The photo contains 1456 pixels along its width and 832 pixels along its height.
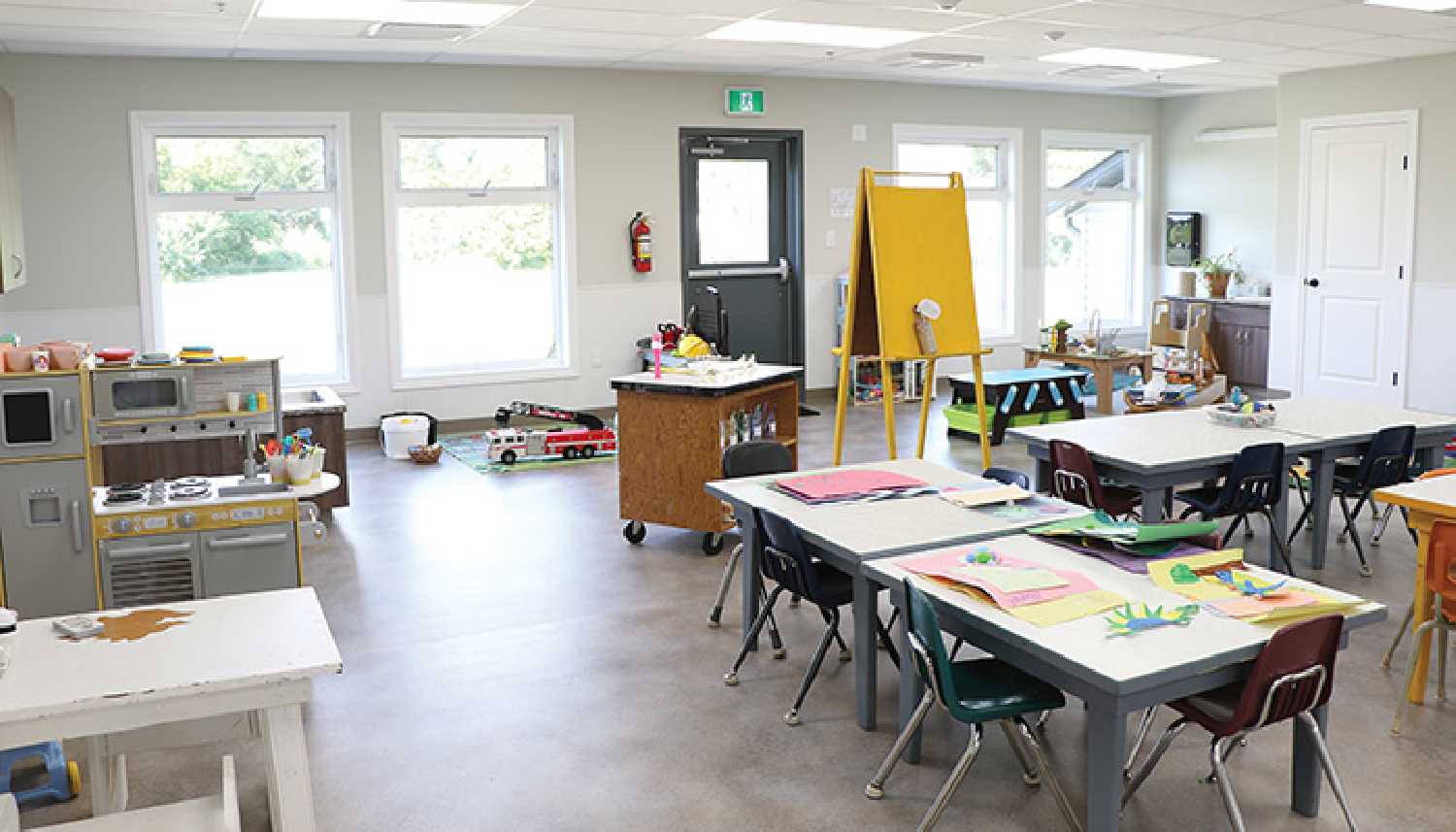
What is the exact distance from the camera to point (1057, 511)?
4562 mm

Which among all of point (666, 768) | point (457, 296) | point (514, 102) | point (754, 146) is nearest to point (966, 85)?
point (754, 146)

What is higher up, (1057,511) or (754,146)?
(754,146)

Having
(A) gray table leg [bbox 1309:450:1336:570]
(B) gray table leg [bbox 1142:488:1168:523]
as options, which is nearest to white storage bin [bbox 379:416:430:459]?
(B) gray table leg [bbox 1142:488:1168:523]

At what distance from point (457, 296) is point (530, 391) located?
0.97 metres

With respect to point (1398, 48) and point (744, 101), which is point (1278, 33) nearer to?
point (1398, 48)

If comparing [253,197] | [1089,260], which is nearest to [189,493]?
[253,197]

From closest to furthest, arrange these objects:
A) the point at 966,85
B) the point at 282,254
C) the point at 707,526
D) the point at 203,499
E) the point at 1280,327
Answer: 1. the point at 203,499
2. the point at 707,526
3. the point at 282,254
4. the point at 1280,327
5. the point at 966,85

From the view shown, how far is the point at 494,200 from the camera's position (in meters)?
10.3

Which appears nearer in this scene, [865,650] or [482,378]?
[865,650]

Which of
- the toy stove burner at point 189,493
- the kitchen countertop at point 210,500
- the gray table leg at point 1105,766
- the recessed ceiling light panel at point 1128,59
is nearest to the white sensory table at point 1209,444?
the gray table leg at point 1105,766

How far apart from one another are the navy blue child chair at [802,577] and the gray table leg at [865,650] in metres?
0.02

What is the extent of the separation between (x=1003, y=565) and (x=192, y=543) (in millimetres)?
3030

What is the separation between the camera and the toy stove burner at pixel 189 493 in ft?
16.2

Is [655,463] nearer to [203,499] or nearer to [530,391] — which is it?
[203,499]
